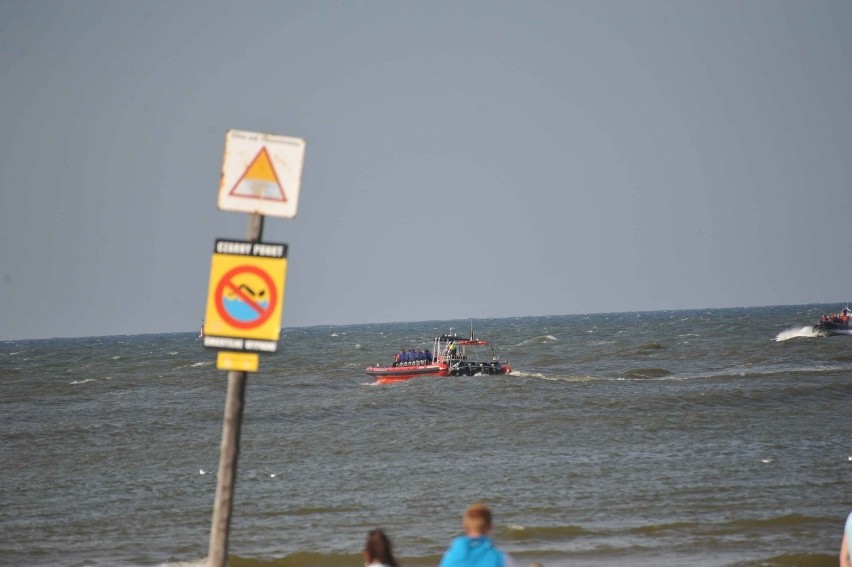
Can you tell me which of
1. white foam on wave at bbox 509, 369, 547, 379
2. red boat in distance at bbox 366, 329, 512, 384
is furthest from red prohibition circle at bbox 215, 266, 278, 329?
red boat in distance at bbox 366, 329, 512, 384

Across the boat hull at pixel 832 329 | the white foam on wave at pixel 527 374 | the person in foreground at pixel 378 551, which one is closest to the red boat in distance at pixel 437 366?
the white foam on wave at pixel 527 374

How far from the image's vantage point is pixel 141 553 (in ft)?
52.3

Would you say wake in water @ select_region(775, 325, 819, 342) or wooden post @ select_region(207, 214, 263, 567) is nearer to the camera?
wooden post @ select_region(207, 214, 263, 567)

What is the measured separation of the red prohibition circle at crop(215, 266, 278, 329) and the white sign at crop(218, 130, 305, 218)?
0.42 m

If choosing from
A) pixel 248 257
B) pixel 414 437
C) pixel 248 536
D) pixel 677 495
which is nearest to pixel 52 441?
pixel 414 437

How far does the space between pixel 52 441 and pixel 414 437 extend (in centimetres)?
1070

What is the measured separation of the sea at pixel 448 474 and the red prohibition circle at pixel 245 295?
8885 millimetres

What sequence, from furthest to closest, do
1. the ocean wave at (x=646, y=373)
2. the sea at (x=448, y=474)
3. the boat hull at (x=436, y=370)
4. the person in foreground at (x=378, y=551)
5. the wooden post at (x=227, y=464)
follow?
the boat hull at (x=436, y=370) < the ocean wave at (x=646, y=373) < the sea at (x=448, y=474) < the person in foreground at (x=378, y=551) < the wooden post at (x=227, y=464)

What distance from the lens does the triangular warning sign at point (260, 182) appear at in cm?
687

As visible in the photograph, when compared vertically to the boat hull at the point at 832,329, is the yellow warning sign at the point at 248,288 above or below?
below

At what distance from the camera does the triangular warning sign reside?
6867 millimetres

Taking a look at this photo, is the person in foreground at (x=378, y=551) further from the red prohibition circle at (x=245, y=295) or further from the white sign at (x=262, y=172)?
the white sign at (x=262, y=172)

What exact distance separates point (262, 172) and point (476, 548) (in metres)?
2.93

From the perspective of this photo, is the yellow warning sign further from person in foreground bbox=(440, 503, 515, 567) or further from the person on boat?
the person on boat
